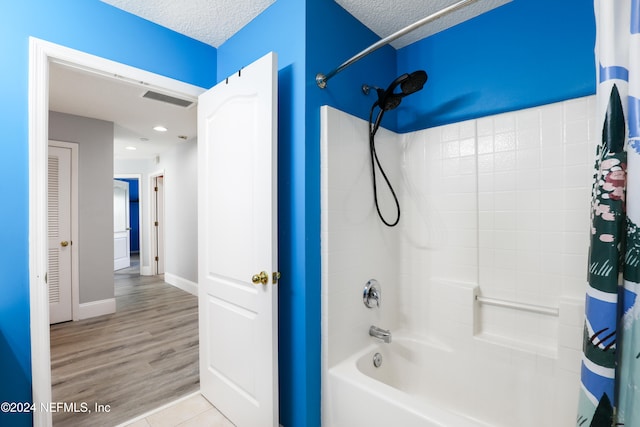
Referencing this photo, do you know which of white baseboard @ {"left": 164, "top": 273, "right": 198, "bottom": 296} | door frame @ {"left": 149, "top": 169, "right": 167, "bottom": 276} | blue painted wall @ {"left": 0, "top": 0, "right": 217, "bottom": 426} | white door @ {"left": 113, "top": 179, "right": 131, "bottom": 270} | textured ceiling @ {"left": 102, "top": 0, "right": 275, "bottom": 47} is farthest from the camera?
white door @ {"left": 113, "top": 179, "right": 131, "bottom": 270}

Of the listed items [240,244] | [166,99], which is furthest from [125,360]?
[166,99]

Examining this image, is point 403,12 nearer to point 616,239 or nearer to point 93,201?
point 616,239

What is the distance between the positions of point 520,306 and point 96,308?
4360 mm

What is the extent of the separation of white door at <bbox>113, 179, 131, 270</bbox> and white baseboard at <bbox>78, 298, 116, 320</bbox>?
3220 millimetres

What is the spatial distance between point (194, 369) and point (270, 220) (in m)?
1.67

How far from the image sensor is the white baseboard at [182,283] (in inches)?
174

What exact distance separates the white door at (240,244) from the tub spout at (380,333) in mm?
633

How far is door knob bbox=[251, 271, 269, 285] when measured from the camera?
1451mm

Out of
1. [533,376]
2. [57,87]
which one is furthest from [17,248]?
[533,376]

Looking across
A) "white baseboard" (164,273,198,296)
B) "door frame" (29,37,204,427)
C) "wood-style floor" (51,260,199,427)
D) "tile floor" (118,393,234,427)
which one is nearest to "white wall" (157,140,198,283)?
"white baseboard" (164,273,198,296)

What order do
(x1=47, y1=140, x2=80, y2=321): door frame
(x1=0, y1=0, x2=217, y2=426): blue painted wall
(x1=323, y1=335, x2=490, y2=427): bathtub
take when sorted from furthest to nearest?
(x1=47, y1=140, x2=80, y2=321): door frame < (x1=0, y1=0, x2=217, y2=426): blue painted wall < (x1=323, y1=335, x2=490, y2=427): bathtub

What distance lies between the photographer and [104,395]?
1996 mm

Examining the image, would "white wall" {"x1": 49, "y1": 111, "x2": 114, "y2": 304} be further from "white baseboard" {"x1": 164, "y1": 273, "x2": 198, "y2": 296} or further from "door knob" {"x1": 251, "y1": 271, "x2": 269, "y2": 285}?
"door knob" {"x1": 251, "y1": 271, "x2": 269, "y2": 285}

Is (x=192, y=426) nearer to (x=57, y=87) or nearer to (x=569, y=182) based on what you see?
(x=569, y=182)
